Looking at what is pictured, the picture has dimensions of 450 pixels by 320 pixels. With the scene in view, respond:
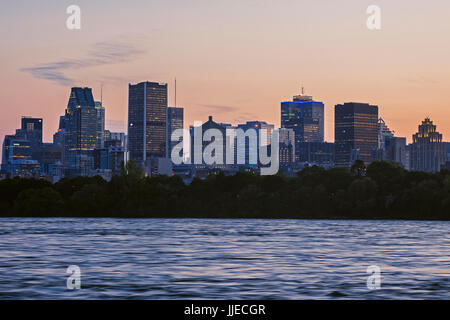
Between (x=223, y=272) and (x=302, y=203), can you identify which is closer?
(x=223, y=272)

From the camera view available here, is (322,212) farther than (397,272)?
Yes

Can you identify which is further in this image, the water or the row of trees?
the row of trees

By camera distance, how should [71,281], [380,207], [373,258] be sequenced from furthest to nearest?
[380,207] → [373,258] → [71,281]

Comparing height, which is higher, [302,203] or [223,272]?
[223,272]

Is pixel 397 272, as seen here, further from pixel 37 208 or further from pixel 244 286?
pixel 37 208

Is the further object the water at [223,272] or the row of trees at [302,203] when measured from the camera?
the row of trees at [302,203]

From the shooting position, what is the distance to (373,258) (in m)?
54.7

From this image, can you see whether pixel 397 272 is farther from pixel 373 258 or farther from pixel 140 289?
pixel 140 289
